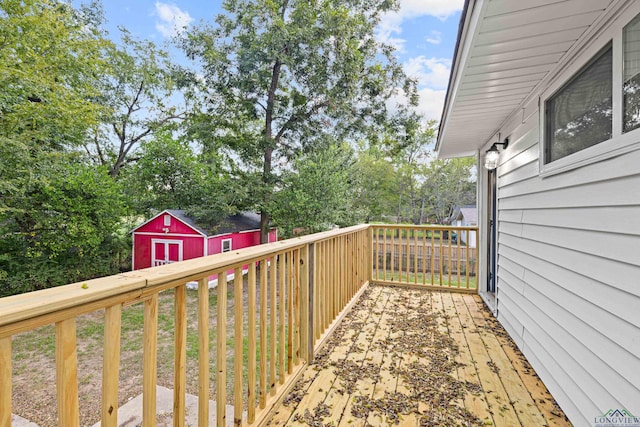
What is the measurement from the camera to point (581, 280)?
165 centimetres

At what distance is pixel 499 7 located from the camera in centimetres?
133

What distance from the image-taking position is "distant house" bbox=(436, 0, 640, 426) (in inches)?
51.4

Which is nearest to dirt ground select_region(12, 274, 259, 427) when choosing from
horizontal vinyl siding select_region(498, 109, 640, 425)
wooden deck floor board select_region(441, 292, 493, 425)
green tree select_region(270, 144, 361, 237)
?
wooden deck floor board select_region(441, 292, 493, 425)

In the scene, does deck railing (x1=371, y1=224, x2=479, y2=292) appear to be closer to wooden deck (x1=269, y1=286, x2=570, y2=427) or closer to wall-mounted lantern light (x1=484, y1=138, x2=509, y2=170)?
wall-mounted lantern light (x1=484, y1=138, x2=509, y2=170)

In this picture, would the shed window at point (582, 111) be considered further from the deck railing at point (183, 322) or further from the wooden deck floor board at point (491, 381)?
the deck railing at point (183, 322)

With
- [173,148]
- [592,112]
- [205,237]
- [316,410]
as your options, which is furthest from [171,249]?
[592,112]

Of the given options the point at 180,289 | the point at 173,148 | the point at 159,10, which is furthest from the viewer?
the point at 159,10

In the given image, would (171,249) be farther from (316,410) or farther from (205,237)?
(316,410)

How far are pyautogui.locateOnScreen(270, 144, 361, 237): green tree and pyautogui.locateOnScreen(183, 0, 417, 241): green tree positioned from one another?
1.07 ft

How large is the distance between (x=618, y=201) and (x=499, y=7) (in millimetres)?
1032

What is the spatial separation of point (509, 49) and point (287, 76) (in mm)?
7444

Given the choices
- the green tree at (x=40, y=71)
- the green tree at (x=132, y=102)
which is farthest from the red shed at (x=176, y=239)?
the green tree at (x=132, y=102)

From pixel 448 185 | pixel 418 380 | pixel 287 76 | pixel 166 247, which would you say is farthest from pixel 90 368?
pixel 448 185

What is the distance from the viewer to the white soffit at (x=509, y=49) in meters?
1.37
